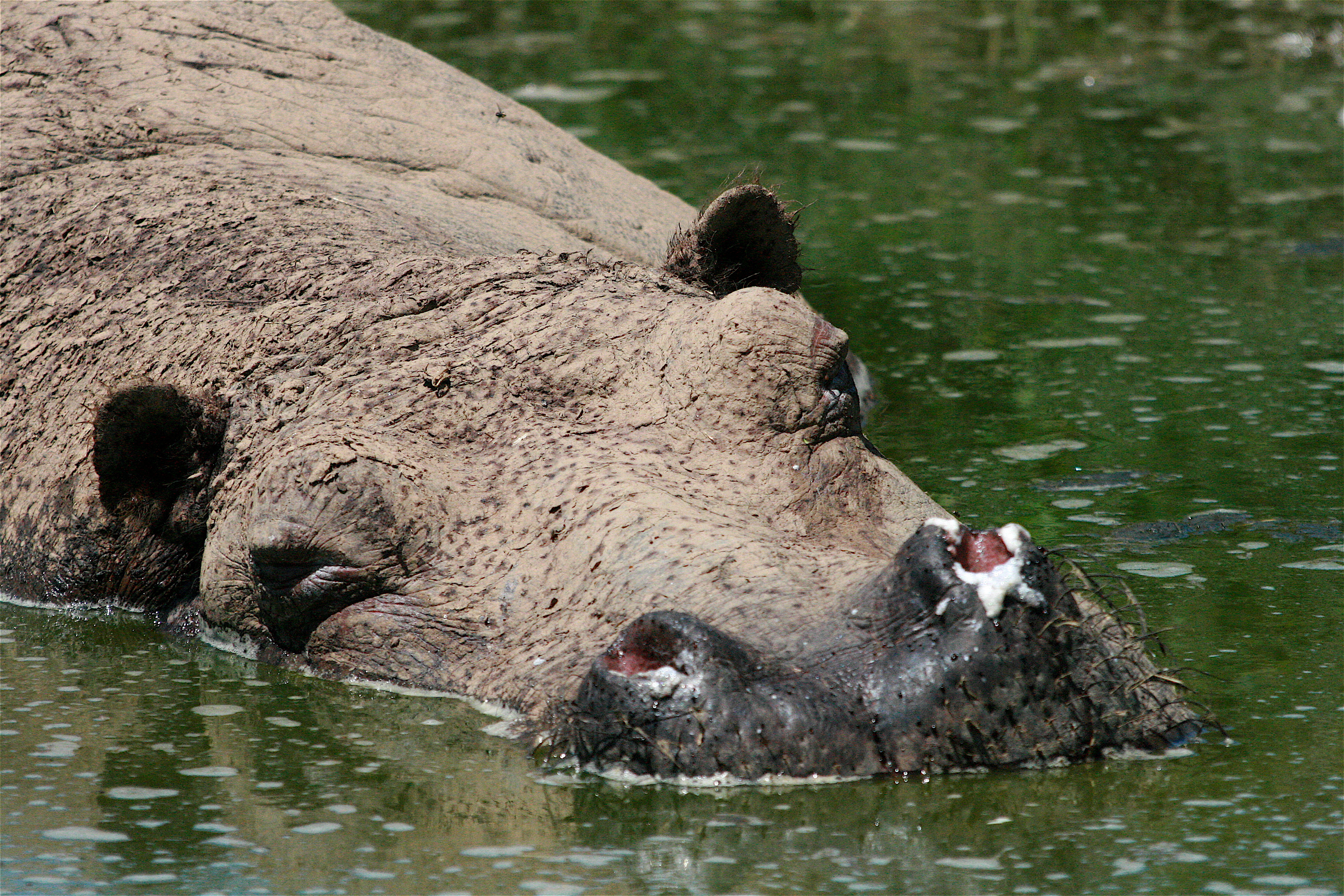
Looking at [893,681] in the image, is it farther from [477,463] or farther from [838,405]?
[477,463]

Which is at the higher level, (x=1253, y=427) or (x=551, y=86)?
(x=551, y=86)

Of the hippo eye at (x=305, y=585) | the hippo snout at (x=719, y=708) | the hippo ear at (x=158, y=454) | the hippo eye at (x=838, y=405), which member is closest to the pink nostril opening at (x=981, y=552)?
the hippo snout at (x=719, y=708)

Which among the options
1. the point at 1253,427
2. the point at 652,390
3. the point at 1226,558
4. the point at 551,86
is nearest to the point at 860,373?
the point at 1253,427

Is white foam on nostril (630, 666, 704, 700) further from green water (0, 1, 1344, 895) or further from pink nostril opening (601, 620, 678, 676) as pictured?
green water (0, 1, 1344, 895)

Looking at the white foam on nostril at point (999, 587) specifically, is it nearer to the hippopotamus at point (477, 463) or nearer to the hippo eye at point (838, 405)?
the hippopotamus at point (477, 463)

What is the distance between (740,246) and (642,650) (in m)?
2.97

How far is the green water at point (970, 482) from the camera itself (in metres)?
4.64

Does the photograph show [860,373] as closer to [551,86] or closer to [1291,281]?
[1291,281]

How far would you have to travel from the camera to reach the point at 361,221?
7.53 meters

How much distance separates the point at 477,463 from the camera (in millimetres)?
5828

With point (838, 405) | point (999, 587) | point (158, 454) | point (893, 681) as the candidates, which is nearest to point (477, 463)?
point (838, 405)

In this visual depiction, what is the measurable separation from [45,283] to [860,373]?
396cm

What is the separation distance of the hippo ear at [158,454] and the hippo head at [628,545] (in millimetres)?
131

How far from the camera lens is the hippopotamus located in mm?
4766
